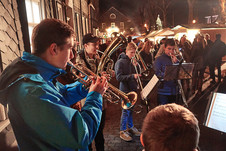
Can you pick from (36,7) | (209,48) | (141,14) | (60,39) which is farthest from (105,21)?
(60,39)

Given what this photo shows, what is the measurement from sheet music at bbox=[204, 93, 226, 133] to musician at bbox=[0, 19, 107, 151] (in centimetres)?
155

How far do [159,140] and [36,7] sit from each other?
4.88 meters

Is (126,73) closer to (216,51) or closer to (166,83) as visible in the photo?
(166,83)

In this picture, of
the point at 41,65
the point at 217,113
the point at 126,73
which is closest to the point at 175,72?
the point at 126,73

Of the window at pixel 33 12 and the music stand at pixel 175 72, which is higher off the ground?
the window at pixel 33 12

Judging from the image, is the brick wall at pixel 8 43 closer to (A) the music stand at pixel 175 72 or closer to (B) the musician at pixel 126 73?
(B) the musician at pixel 126 73

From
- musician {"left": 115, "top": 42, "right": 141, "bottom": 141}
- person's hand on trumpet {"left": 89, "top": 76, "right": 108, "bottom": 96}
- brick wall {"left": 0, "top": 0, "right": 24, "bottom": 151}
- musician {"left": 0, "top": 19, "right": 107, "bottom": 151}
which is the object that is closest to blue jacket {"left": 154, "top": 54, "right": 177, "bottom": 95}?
musician {"left": 115, "top": 42, "right": 141, "bottom": 141}

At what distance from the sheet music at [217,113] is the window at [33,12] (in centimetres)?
411

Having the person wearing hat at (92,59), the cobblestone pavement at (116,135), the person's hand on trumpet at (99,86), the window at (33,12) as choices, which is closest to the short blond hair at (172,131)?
the person's hand on trumpet at (99,86)

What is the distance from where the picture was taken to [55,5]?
5.92 m

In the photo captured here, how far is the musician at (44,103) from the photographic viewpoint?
1146mm

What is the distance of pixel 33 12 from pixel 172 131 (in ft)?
15.0

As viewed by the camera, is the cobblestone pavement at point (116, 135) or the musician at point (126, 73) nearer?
the cobblestone pavement at point (116, 135)

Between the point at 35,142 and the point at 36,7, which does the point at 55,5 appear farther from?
the point at 35,142
